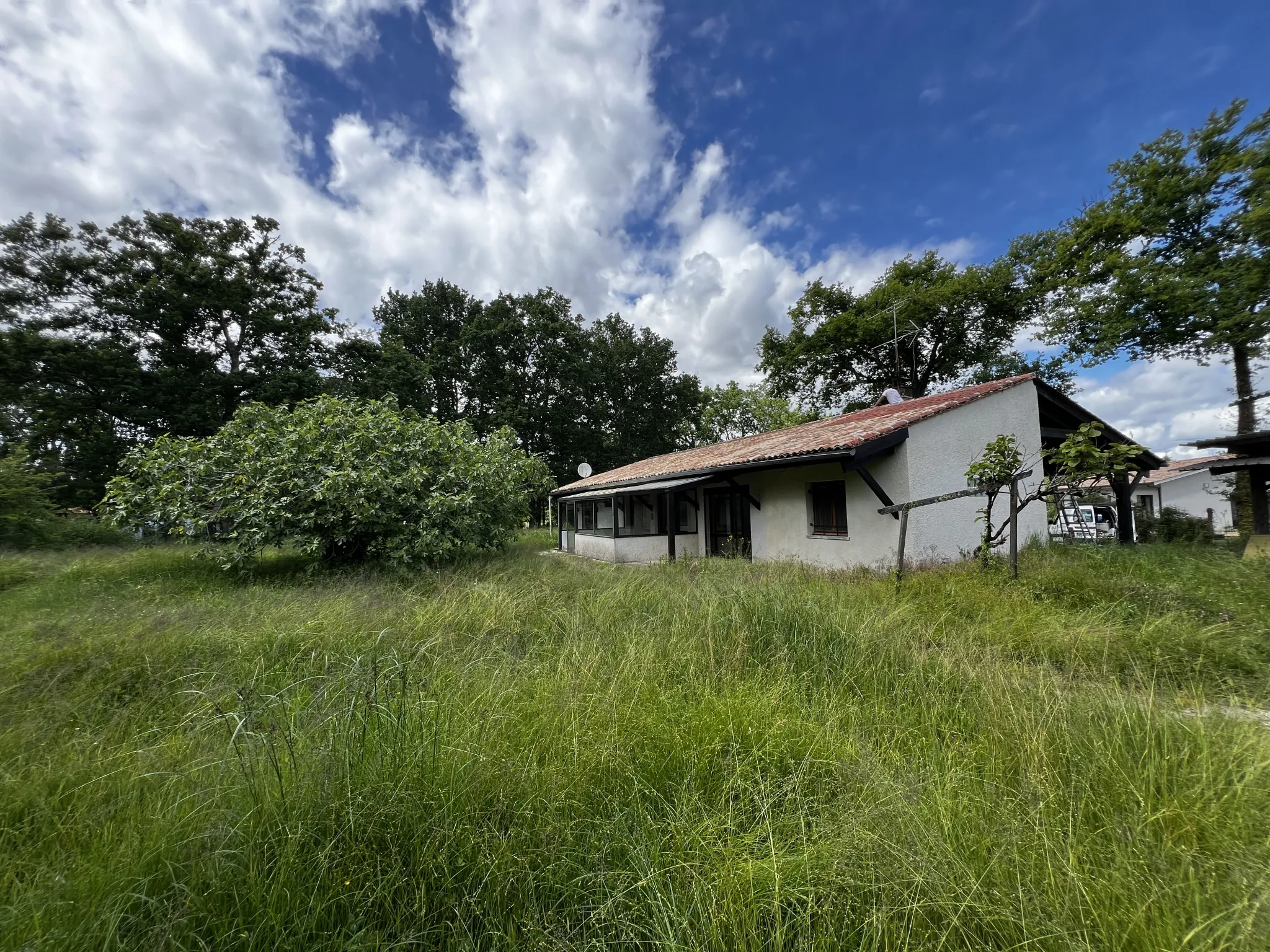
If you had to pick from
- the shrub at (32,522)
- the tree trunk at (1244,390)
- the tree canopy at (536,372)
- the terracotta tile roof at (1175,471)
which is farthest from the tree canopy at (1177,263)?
the shrub at (32,522)

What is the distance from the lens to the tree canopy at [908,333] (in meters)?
20.8

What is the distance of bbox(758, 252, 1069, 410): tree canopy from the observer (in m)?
20.8

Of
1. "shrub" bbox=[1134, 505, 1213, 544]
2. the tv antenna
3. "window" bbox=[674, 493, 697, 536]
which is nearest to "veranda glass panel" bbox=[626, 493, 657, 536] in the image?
"window" bbox=[674, 493, 697, 536]

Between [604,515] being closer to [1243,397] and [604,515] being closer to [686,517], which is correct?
[686,517]

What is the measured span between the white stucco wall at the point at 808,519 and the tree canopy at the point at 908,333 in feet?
39.7

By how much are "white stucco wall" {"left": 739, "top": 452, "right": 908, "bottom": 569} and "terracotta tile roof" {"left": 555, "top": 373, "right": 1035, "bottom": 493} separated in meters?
0.65

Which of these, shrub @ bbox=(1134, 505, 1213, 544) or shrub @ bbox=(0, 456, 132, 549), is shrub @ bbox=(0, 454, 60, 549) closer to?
shrub @ bbox=(0, 456, 132, 549)

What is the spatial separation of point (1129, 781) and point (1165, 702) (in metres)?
1.28

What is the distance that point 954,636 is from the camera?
14.0 feet

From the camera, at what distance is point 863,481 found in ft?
30.8

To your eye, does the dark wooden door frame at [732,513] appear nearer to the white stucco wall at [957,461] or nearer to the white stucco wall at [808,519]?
the white stucco wall at [808,519]

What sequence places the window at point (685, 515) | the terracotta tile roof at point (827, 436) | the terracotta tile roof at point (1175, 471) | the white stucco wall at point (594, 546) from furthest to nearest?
the terracotta tile roof at point (1175, 471)
the white stucco wall at point (594, 546)
the window at point (685, 515)
the terracotta tile roof at point (827, 436)

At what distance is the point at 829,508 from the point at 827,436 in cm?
158

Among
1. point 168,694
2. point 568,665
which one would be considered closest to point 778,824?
point 568,665
